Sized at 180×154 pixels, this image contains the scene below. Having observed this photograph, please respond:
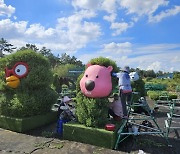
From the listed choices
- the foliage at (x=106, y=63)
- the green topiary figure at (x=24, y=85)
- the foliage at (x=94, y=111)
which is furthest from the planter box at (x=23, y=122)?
the foliage at (x=106, y=63)

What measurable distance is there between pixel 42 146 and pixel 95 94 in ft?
7.12

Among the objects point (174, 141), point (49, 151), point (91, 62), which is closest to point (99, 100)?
point (91, 62)

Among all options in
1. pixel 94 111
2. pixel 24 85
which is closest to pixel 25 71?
pixel 24 85

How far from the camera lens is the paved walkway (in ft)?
20.6

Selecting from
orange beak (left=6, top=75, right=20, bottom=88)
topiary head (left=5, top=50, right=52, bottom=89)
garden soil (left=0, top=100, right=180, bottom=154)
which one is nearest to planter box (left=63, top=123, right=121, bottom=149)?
garden soil (left=0, top=100, right=180, bottom=154)

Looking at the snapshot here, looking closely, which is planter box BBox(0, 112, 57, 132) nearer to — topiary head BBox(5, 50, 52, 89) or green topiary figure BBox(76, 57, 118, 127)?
topiary head BBox(5, 50, 52, 89)

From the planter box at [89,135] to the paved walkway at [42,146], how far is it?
0.16 m

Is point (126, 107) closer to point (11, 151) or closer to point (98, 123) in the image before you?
point (98, 123)

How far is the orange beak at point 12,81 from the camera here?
28.3 ft

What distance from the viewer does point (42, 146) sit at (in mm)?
6688

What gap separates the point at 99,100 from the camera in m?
6.95

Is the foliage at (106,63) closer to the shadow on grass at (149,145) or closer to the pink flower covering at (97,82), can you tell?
the pink flower covering at (97,82)

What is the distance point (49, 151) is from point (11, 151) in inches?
42.8

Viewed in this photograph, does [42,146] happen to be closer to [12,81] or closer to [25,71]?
[12,81]
